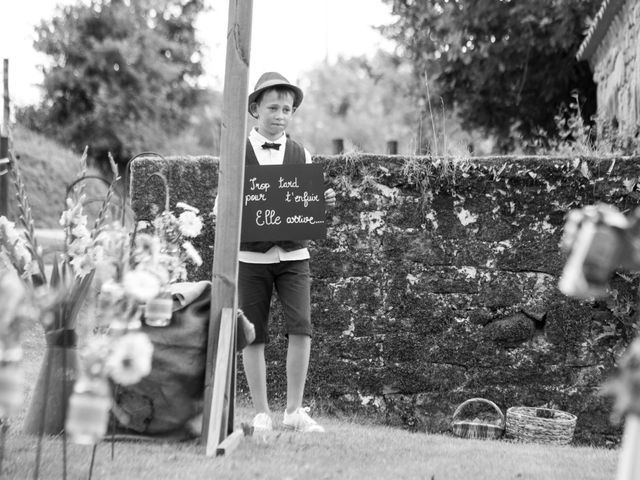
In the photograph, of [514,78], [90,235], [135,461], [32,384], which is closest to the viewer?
[135,461]

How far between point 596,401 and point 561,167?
4.91 feet

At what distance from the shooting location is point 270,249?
4.31 metres

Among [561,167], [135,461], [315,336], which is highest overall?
[561,167]

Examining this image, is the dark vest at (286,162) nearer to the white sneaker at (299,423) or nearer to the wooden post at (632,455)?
the white sneaker at (299,423)

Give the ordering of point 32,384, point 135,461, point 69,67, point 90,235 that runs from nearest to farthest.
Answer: point 135,461 → point 90,235 → point 32,384 → point 69,67

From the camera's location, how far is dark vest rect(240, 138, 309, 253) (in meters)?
4.30

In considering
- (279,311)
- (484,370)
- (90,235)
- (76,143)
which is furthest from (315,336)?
(76,143)

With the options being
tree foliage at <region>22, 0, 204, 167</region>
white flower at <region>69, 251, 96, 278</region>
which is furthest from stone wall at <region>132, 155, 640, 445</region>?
tree foliage at <region>22, 0, 204, 167</region>

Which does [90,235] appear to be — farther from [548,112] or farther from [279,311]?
[548,112]

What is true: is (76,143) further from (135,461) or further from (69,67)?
(135,461)

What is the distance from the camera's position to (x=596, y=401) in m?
5.30

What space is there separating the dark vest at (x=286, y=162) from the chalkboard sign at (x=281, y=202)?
79 millimetres

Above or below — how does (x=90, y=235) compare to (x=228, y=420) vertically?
above

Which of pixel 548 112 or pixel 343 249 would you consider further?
pixel 548 112
